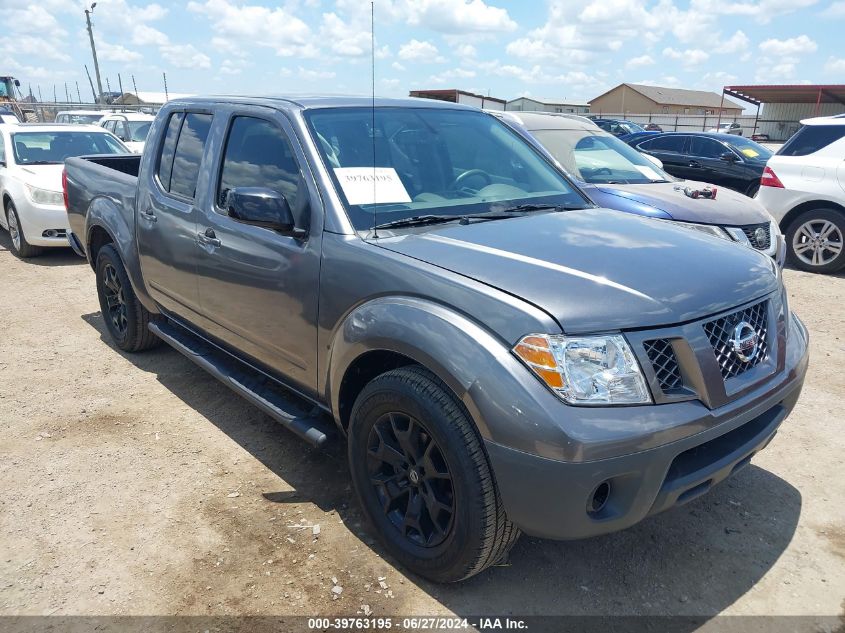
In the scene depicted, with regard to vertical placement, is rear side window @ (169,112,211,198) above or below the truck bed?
above

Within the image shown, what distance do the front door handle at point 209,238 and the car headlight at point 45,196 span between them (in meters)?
5.91

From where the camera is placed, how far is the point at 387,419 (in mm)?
2654

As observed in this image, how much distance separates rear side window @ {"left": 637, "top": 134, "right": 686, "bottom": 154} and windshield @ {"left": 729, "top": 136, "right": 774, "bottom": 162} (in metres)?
0.90

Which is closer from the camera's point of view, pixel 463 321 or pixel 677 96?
pixel 463 321

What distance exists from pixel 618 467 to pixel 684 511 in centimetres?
132

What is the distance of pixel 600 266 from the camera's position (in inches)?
98.1

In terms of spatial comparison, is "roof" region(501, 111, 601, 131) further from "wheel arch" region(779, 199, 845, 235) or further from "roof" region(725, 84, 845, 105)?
"roof" region(725, 84, 845, 105)

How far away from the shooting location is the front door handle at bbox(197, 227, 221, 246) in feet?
11.7

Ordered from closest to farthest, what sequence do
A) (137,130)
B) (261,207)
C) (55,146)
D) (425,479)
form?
(425,479) < (261,207) < (55,146) < (137,130)

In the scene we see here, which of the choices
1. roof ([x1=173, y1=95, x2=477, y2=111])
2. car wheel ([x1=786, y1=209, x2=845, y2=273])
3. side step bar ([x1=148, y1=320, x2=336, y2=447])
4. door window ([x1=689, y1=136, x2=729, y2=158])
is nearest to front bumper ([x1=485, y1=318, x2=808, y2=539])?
side step bar ([x1=148, y1=320, x2=336, y2=447])

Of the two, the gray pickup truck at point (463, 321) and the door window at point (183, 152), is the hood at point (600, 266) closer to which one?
the gray pickup truck at point (463, 321)

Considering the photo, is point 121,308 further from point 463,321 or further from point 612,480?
point 612,480

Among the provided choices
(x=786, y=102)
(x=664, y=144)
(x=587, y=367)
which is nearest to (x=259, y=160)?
(x=587, y=367)

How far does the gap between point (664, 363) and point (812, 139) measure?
7.43 m
